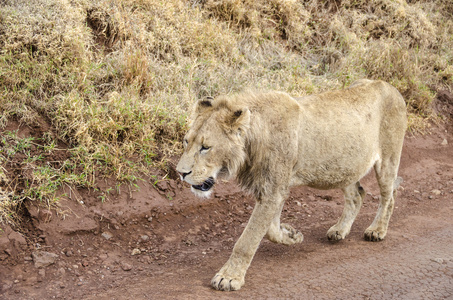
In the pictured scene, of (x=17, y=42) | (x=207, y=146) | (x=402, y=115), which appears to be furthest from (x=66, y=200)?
(x=402, y=115)

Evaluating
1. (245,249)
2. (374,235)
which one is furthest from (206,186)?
(374,235)

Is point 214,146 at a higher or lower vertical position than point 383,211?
higher

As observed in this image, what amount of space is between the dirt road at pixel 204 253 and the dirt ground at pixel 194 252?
10mm

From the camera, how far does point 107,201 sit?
528cm

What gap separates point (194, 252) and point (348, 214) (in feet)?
5.74

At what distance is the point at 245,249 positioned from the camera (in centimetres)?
412

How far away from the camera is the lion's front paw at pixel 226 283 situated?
3982 millimetres

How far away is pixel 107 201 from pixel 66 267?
933mm

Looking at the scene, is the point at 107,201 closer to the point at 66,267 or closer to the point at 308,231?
the point at 66,267

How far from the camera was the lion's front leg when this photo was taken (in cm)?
402

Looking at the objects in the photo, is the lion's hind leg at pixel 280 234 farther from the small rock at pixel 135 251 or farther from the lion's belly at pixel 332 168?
the small rock at pixel 135 251

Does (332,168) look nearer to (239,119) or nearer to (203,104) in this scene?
(239,119)

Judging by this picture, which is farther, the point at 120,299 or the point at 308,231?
the point at 308,231

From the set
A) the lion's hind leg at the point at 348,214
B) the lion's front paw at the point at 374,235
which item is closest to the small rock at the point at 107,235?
the lion's hind leg at the point at 348,214
